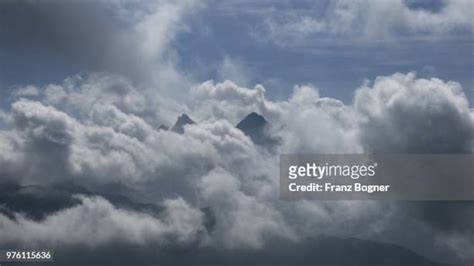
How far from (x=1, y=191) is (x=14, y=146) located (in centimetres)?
59

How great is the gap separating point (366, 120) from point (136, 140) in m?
2.80

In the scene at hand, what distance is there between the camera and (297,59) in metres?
8.68

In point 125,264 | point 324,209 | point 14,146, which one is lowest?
point 125,264

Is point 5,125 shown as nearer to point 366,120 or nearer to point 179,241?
point 179,241

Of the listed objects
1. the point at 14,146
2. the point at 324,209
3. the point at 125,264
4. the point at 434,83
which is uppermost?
the point at 434,83

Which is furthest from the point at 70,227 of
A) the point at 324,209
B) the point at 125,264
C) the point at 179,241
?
the point at 324,209

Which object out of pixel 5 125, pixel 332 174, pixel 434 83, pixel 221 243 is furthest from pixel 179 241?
pixel 434 83

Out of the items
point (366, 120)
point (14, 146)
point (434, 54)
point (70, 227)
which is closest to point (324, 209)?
point (366, 120)

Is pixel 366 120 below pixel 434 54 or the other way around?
below

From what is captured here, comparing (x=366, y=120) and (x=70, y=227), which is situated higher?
(x=366, y=120)

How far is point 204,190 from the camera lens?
28.1ft

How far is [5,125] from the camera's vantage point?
867 centimetres

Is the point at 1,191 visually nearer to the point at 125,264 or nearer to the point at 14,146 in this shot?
the point at 14,146

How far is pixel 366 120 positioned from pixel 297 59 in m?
1.12
